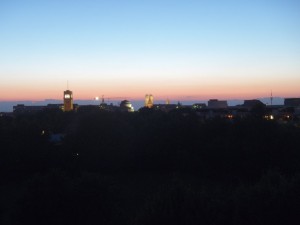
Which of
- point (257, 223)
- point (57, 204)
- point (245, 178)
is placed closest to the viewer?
point (257, 223)

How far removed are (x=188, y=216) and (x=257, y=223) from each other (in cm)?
194

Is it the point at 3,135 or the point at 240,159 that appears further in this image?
the point at 3,135

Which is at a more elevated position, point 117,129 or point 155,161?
point 117,129

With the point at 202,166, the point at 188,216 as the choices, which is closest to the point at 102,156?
the point at 202,166

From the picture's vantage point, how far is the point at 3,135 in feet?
103

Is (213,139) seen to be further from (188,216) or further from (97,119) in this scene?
(188,216)

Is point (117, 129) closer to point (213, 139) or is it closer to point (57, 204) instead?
point (213, 139)

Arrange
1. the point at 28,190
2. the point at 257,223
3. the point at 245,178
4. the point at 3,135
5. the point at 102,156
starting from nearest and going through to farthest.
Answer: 1. the point at 257,223
2. the point at 28,190
3. the point at 245,178
4. the point at 102,156
5. the point at 3,135

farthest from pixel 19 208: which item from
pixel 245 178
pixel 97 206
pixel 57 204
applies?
pixel 245 178

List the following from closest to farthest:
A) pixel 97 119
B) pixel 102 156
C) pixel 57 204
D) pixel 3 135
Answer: pixel 57 204
pixel 102 156
pixel 3 135
pixel 97 119

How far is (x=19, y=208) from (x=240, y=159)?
18.8 m

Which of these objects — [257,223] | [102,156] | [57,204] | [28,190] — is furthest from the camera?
[102,156]

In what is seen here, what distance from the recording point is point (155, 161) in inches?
1189

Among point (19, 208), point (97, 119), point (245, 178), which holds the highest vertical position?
point (97, 119)
